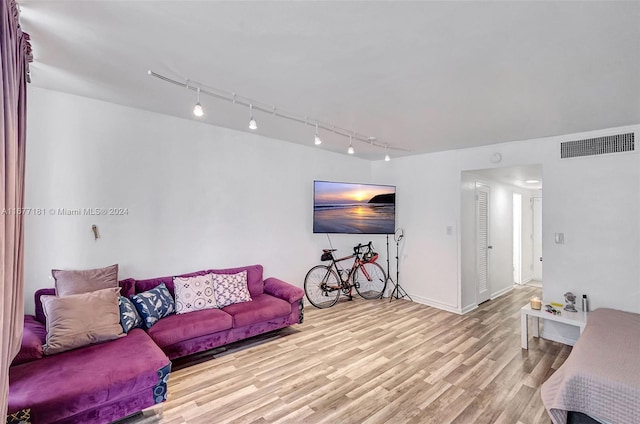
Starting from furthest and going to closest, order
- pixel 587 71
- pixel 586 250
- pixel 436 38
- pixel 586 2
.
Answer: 1. pixel 586 250
2. pixel 587 71
3. pixel 436 38
4. pixel 586 2

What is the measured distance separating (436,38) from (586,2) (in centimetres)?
70

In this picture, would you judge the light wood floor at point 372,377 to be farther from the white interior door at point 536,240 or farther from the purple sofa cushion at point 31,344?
the white interior door at point 536,240

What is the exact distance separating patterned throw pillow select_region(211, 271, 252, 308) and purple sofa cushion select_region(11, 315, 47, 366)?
1.50m

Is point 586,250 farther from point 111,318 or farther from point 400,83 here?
point 111,318

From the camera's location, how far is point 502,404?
2.37 m

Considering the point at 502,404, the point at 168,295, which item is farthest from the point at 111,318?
the point at 502,404

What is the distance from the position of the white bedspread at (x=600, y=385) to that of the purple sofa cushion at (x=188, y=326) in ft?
9.22

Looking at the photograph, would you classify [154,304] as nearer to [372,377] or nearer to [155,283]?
[155,283]

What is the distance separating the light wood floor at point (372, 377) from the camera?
7.32ft

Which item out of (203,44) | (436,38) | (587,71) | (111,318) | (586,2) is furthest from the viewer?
(111,318)

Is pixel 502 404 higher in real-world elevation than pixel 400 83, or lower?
lower

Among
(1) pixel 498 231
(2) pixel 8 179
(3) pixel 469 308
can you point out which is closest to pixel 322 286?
(3) pixel 469 308

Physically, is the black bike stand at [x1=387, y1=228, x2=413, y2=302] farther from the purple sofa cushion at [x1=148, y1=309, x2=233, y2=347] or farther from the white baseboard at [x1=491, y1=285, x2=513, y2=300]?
the purple sofa cushion at [x1=148, y1=309, x2=233, y2=347]

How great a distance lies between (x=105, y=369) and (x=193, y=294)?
1.23 meters
